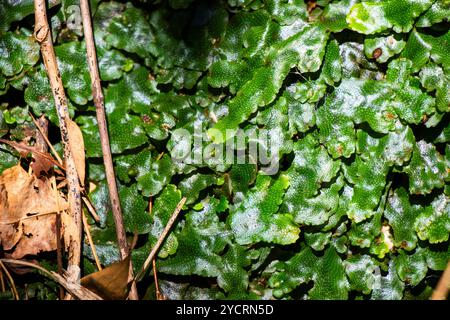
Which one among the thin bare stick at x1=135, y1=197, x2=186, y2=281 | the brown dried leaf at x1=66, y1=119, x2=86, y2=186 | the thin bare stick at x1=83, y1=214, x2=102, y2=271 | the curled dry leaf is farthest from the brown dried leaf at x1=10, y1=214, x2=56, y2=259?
the thin bare stick at x1=135, y1=197, x2=186, y2=281

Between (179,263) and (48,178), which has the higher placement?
(48,178)

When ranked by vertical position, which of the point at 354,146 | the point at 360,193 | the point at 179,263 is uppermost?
the point at 354,146

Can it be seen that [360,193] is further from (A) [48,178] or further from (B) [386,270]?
(A) [48,178]

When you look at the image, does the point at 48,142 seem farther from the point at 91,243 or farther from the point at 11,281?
the point at 11,281

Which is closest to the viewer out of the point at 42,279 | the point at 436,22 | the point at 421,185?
the point at 436,22

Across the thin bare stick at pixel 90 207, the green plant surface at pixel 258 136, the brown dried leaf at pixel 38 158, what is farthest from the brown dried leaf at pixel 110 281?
the brown dried leaf at pixel 38 158

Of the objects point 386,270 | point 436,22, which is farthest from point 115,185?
point 436,22

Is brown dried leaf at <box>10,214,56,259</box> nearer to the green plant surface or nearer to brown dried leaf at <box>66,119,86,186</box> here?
the green plant surface

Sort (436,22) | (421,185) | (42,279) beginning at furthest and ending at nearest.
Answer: (42,279), (421,185), (436,22)
